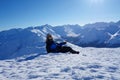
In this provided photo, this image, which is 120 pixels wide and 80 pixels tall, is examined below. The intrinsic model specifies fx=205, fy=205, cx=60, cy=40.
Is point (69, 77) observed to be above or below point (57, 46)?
below

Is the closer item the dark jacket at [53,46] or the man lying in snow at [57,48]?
the man lying in snow at [57,48]

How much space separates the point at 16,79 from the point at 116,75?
419 centimetres

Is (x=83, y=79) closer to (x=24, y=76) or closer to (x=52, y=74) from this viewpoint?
(x=52, y=74)

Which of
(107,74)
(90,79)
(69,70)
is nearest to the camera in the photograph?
(90,79)

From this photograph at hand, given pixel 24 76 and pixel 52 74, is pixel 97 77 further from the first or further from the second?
pixel 24 76

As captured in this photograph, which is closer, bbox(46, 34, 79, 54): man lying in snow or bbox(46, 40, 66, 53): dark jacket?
bbox(46, 34, 79, 54): man lying in snow

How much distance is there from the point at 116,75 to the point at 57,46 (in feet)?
39.4

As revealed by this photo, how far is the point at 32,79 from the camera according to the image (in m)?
8.35

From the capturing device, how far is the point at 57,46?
2034cm

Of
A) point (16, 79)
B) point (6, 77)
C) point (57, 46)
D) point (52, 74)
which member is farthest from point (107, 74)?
point (57, 46)

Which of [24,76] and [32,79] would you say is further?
[24,76]

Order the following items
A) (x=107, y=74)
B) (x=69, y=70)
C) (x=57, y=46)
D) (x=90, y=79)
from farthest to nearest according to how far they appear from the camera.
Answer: (x=57, y=46) → (x=69, y=70) → (x=107, y=74) → (x=90, y=79)

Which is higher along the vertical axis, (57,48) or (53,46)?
(53,46)

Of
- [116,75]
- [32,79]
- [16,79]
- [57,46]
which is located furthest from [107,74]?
[57,46]
